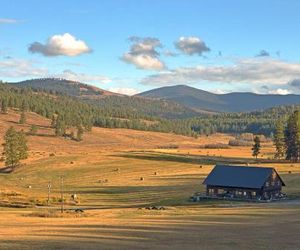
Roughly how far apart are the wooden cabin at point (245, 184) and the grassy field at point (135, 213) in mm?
3895

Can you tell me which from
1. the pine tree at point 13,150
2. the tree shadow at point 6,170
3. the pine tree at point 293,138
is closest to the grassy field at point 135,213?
the tree shadow at point 6,170

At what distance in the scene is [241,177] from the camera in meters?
95.9

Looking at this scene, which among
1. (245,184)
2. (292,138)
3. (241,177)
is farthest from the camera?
(292,138)

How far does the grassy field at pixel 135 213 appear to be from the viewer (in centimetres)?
4116

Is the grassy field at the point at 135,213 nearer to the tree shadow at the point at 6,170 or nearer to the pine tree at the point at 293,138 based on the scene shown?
the tree shadow at the point at 6,170

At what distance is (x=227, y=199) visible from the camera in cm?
9250

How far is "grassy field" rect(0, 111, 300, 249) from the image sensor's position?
135 ft

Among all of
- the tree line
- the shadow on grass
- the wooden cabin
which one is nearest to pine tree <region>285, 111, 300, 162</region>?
the tree line

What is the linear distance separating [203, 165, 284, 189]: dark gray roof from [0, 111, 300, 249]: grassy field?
4847mm

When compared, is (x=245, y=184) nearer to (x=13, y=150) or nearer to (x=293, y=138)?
(x=293, y=138)

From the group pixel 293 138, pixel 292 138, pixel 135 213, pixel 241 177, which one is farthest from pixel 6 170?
pixel 135 213

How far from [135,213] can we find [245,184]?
32399 millimetres

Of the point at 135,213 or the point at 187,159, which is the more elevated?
the point at 187,159

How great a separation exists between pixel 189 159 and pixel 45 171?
138 feet
